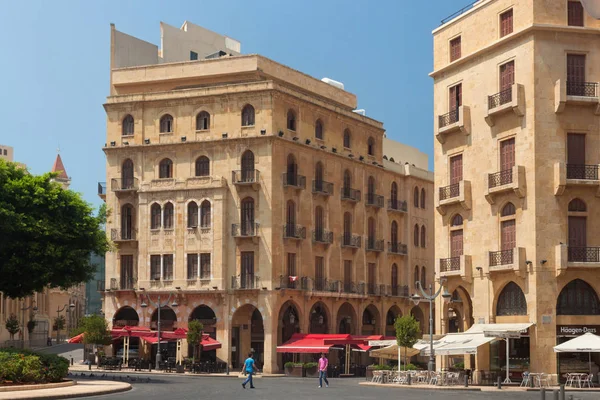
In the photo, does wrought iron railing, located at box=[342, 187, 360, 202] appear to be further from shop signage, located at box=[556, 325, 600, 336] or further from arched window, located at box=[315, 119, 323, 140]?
shop signage, located at box=[556, 325, 600, 336]

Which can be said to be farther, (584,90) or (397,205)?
(397,205)

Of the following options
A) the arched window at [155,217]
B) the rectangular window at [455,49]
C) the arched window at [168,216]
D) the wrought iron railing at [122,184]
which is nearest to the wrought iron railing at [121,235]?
the arched window at [155,217]

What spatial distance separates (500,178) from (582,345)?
31.1ft

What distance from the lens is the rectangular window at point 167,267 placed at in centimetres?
6806

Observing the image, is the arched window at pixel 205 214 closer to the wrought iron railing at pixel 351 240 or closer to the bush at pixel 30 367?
the wrought iron railing at pixel 351 240

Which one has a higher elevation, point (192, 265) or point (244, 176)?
point (244, 176)

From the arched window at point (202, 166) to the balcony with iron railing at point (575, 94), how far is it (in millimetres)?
30113

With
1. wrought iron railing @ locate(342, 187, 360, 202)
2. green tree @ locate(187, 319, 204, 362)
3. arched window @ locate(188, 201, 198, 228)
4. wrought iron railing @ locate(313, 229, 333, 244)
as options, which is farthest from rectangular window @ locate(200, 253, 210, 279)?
wrought iron railing @ locate(342, 187, 360, 202)

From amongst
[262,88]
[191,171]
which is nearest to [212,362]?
[191,171]

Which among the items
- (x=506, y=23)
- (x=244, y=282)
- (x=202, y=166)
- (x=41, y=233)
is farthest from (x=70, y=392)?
(x=202, y=166)

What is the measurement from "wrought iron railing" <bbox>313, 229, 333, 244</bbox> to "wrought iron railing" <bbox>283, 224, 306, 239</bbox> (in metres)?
1.51

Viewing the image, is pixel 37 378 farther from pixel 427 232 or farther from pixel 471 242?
pixel 427 232

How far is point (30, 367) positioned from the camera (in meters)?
35.6

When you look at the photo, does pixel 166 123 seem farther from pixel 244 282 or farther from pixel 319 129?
pixel 244 282
